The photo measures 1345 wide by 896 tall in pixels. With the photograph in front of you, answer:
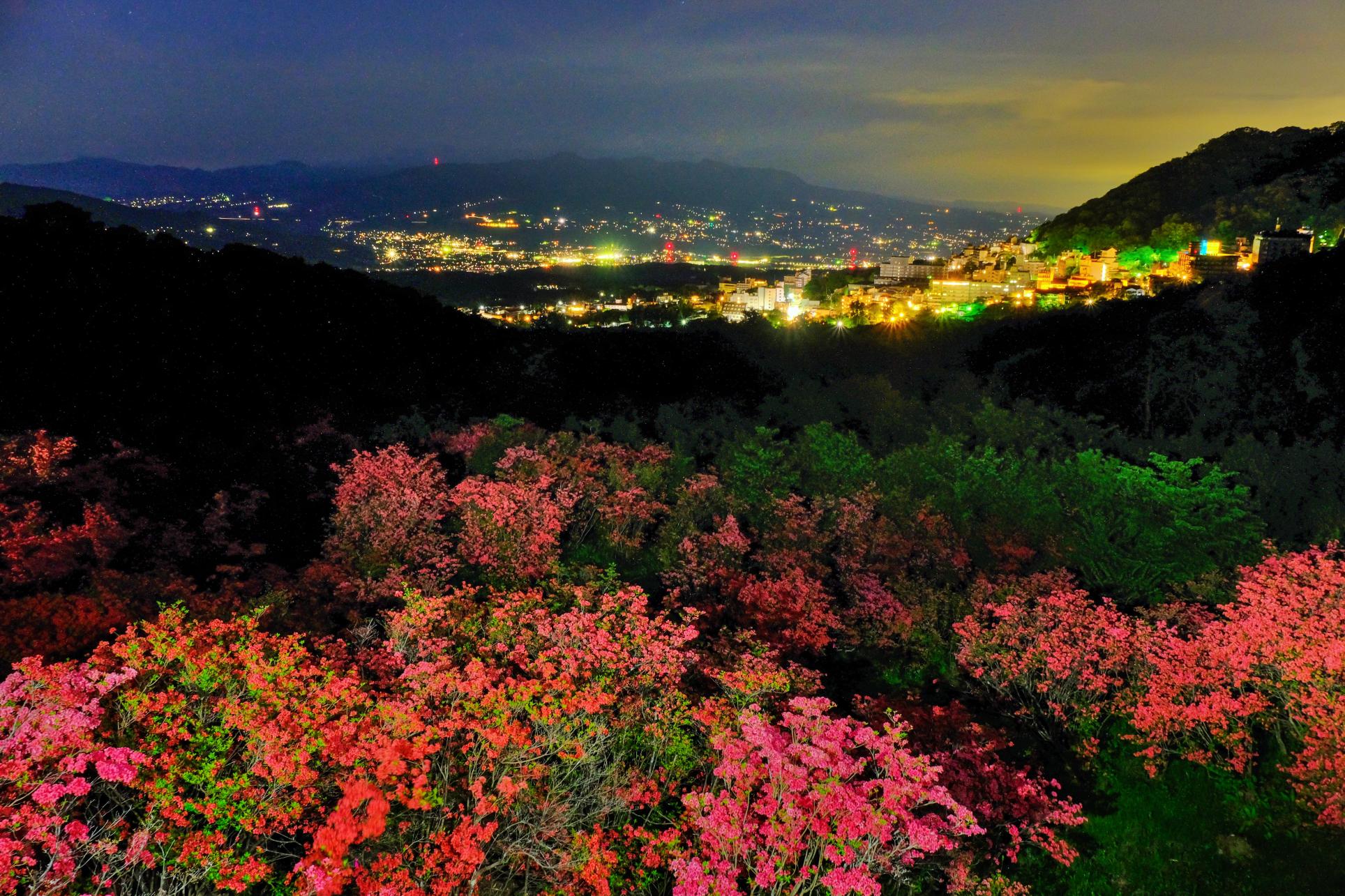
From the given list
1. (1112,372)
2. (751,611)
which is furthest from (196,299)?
(1112,372)

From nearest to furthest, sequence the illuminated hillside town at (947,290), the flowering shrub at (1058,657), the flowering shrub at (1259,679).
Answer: the flowering shrub at (1259,679) < the flowering shrub at (1058,657) < the illuminated hillside town at (947,290)

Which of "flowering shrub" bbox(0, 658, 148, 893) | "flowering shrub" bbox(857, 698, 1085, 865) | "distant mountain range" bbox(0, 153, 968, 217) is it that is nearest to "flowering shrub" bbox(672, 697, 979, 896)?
"flowering shrub" bbox(857, 698, 1085, 865)

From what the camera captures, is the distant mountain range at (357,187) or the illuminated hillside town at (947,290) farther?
the distant mountain range at (357,187)

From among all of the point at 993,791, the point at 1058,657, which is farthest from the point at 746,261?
the point at 993,791

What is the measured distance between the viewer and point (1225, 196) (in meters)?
75.9

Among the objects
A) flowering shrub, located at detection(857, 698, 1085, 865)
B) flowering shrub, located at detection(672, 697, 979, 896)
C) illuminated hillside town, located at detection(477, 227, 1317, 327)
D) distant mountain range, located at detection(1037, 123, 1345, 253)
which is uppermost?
distant mountain range, located at detection(1037, 123, 1345, 253)

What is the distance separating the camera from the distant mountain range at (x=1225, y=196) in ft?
210

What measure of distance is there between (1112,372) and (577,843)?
125 ft

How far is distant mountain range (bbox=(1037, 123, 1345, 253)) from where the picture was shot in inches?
2522

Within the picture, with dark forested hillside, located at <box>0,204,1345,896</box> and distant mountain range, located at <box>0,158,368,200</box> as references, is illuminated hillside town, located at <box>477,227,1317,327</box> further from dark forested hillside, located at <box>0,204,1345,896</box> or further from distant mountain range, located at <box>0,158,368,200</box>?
distant mountain range, located at <box>0,158,368,200</box>

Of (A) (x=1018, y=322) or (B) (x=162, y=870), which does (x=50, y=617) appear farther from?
(A) (x=1018, y=322)

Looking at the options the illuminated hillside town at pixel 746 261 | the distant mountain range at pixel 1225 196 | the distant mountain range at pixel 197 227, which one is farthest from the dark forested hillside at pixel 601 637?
the distant mountain range at pixel 1225 196

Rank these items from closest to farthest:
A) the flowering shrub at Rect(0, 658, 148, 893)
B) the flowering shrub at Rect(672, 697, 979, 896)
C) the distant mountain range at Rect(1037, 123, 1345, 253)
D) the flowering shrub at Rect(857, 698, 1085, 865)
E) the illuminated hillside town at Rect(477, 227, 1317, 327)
Answer: 1. the flowering shrub at Rect(0, 658, 148, 893)
2. the flowering shrub at Rect(672, 697, 979, 896)
3. the flowering shrub at Rect(857, 698, 1085, 865)
4. the illuminated hillside town at Rect(477, 227, 1317, 327)
5. the distant mountain range at Rect(1037, 123, 1345, 253)

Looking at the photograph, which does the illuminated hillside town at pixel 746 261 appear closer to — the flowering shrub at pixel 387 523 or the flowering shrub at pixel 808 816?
the flowering shrub at pixel 387 523
